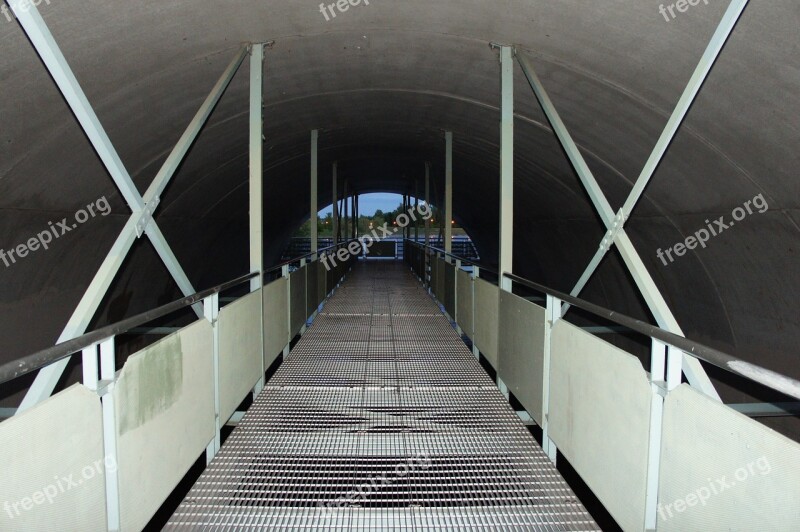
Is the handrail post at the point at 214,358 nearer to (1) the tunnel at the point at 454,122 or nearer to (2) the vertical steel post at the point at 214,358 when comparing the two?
(2) the vertical steel post at the point at 214,358

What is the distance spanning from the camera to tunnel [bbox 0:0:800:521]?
3.88 m

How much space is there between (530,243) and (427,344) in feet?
29.6

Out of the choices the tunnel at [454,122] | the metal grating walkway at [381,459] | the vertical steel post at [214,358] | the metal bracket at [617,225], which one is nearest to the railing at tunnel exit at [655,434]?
the metal grating walkway at [381,459]

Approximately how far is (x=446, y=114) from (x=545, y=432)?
615cm

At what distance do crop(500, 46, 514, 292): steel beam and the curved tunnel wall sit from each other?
0.80ft

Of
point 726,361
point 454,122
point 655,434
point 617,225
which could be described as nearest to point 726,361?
point 726,361

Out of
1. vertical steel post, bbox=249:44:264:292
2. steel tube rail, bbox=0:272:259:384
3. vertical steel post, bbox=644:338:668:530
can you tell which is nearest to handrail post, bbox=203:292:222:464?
steel tube rail, bbox=0:272:259:384

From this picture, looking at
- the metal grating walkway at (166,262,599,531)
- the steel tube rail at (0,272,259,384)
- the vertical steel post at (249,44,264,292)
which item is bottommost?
the metal grating walkway at (166,262,599,531)

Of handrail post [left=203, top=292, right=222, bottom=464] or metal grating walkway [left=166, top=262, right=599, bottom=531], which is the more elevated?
handrail post [left=203, top=292, right=222, bottom=464]

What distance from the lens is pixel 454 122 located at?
30.1 feet

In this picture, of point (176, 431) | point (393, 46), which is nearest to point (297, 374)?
point (176, 431)

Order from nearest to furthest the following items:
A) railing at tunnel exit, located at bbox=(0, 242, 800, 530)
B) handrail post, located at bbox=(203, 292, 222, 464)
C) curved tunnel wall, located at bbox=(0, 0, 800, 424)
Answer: railing at tunnel exit, located at bbox=(0, 242, 800, 530) < handrail post, located at bbox=(203, 292, 222, 464) < curved tunnel wall, located at bbox=(0, 0, 800, 424)

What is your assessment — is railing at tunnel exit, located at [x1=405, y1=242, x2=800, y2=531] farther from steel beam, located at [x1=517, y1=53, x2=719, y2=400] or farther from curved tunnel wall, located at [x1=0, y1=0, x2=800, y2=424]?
curved tunnel wall, located at [x1=0, y1=0, x2=800, y2=424]

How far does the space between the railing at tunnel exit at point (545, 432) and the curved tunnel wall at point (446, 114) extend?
6.97 feet
